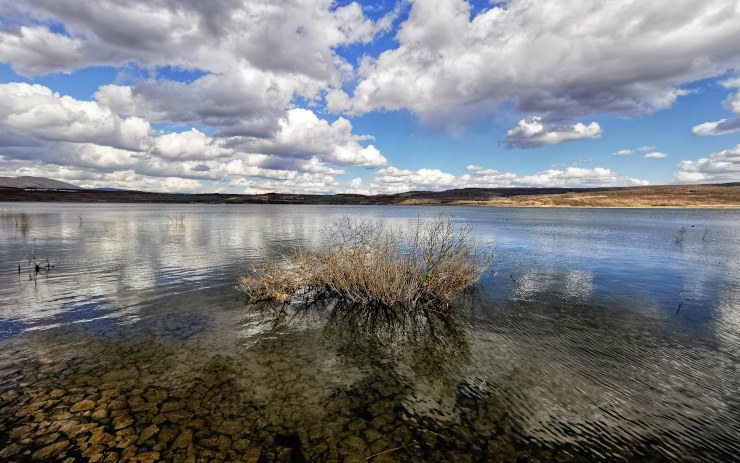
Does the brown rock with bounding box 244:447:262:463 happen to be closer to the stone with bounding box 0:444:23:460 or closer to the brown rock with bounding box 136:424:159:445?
the brown rock with bounding box 136:424:159:445

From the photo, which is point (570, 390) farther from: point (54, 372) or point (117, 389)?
point (54, 372)

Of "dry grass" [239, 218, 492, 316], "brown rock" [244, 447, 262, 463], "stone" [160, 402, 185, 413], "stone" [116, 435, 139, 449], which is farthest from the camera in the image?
"dry grass" [239, 218, 492, 316]

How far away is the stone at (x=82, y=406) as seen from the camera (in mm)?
8227

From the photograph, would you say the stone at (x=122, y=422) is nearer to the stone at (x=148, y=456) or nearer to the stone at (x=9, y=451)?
the stone at (x=148, y=456)

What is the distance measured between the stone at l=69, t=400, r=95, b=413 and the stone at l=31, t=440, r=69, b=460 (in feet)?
3.80

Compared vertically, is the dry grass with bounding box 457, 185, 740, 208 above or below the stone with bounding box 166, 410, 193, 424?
above

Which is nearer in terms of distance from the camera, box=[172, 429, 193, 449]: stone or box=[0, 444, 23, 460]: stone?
box=[0, 444, 23, 460]: stone

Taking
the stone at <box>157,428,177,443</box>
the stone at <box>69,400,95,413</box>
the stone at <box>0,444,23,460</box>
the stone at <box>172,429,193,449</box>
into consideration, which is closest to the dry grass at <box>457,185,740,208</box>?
the stone at <box>172,429,193,449</box>

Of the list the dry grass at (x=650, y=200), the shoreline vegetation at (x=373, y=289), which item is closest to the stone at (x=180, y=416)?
the shoreline vegetation at (x=373, y=289)

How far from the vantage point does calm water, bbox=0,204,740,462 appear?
748 centimetres

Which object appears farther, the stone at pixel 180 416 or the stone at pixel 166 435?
the stone at pixel 180 416

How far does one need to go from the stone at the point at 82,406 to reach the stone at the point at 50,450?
116 cm

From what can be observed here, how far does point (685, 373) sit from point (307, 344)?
450 inches

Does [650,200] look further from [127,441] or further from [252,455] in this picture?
[127,441]
